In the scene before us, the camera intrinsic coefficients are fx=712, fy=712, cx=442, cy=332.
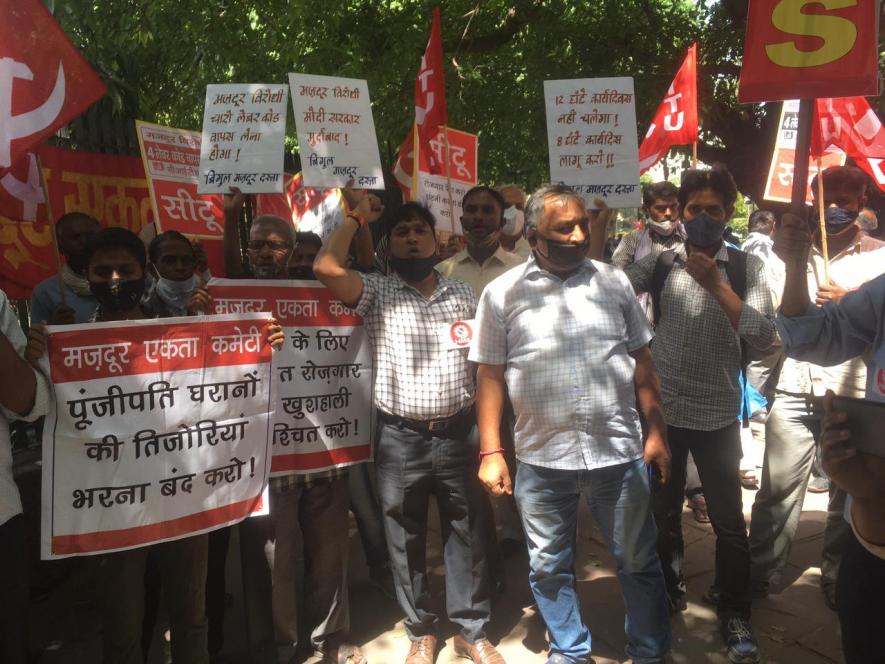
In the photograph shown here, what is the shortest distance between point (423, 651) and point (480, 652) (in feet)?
0.89

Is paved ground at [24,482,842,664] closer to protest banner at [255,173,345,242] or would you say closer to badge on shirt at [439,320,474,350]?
badge on shirt at [439,320,474,350]

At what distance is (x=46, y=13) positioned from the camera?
9.12 ft

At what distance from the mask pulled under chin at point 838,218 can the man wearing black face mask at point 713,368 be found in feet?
1.41

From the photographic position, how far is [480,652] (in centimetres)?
331

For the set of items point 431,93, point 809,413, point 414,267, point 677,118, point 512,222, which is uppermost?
point 431,93

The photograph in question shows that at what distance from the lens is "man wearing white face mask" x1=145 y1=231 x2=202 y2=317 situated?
343cm

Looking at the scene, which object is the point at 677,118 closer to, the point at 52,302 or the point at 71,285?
the point at 71,285

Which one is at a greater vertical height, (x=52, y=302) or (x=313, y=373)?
(x=52, y=302)

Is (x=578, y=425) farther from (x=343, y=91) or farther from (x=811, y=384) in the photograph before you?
(x=343, y=91)

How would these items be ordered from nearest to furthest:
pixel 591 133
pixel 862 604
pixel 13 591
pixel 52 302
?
pixel 862 604, pixel 13 591, pixel 52 302, pixel 591 133

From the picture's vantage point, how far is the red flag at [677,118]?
18.1 ft

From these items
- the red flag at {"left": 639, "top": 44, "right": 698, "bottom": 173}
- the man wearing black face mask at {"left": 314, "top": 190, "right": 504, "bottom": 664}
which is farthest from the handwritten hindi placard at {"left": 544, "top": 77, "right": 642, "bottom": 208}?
the man wearing black face mask at {"left": 314, "top": 190, "right": 504, "bottom": 664}

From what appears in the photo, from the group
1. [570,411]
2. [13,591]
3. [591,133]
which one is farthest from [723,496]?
[13,591]

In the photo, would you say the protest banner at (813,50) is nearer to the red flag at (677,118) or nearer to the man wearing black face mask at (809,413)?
the man wearing black face mask at (809,413)
